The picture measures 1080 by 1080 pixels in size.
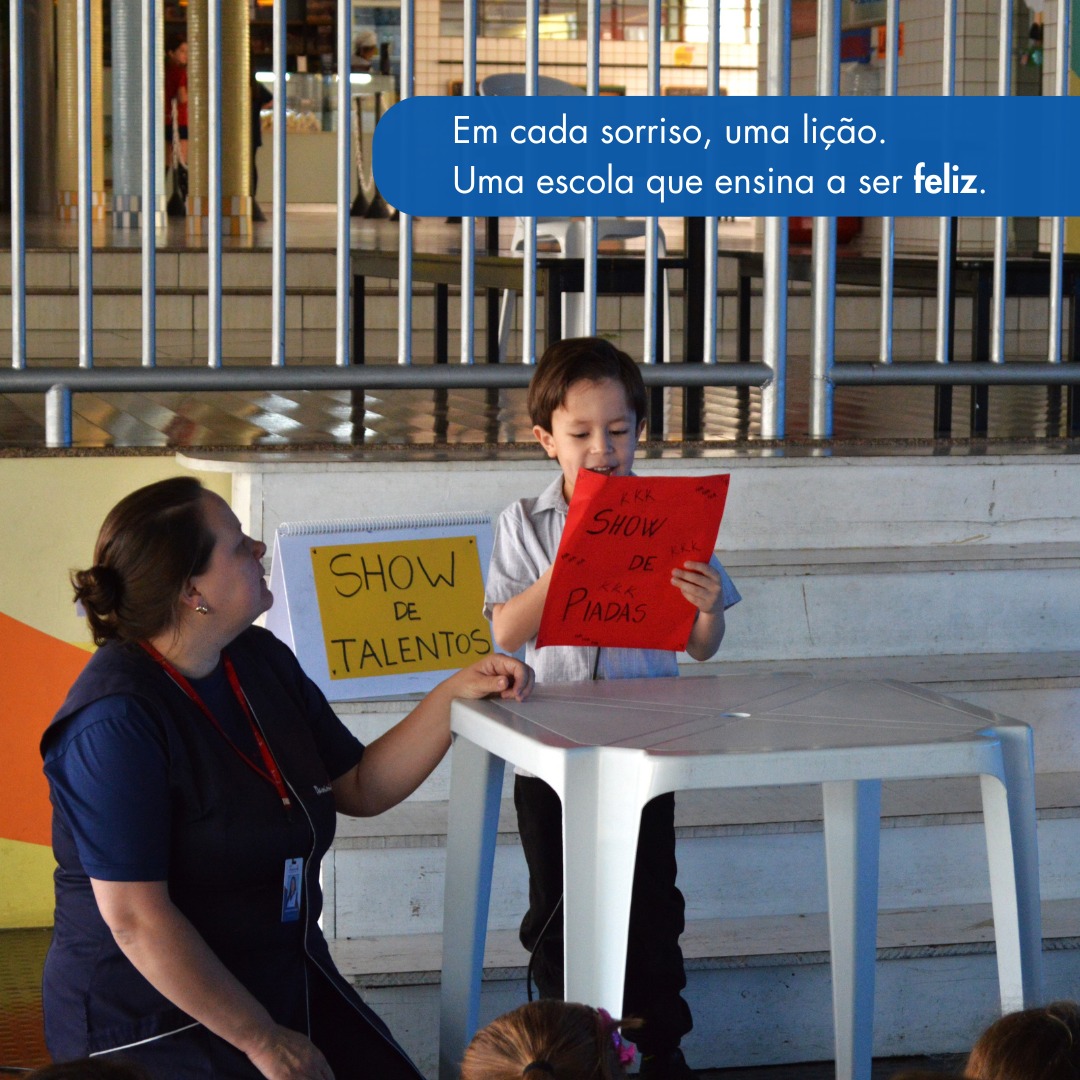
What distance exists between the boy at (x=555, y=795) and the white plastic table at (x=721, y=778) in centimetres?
21

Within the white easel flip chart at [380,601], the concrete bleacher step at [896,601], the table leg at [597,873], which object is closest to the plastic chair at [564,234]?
the concrete bleacher step at [896,601]

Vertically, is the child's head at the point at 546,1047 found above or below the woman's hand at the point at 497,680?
below

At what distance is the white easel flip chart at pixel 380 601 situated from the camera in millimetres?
2947

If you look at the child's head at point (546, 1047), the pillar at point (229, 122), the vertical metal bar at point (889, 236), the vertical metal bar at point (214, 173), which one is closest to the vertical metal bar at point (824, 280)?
the vertical metal bar at point (889, 236)

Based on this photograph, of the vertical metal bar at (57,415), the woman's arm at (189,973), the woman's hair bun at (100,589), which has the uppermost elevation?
the vertical metal bar at (57,415)

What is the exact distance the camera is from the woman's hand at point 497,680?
198 centimetres

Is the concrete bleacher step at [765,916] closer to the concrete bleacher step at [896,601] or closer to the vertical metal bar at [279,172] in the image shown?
the concrete bleacher step at [896,601]

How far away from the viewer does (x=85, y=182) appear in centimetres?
328

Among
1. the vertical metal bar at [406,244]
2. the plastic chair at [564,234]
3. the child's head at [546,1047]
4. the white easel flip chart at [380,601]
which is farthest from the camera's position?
the plastic chair at [564,234]

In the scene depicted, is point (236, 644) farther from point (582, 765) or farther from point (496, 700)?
point (582, 765)

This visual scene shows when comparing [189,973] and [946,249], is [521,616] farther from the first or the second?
[946,249]

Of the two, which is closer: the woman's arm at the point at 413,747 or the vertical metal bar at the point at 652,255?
the woman's arm at the point at 413,747

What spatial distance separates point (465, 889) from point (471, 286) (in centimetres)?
171

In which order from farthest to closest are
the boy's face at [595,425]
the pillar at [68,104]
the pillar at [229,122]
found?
the pillar at [68,104]
the pillar at [229,122]
the boy's face at [595,425]
